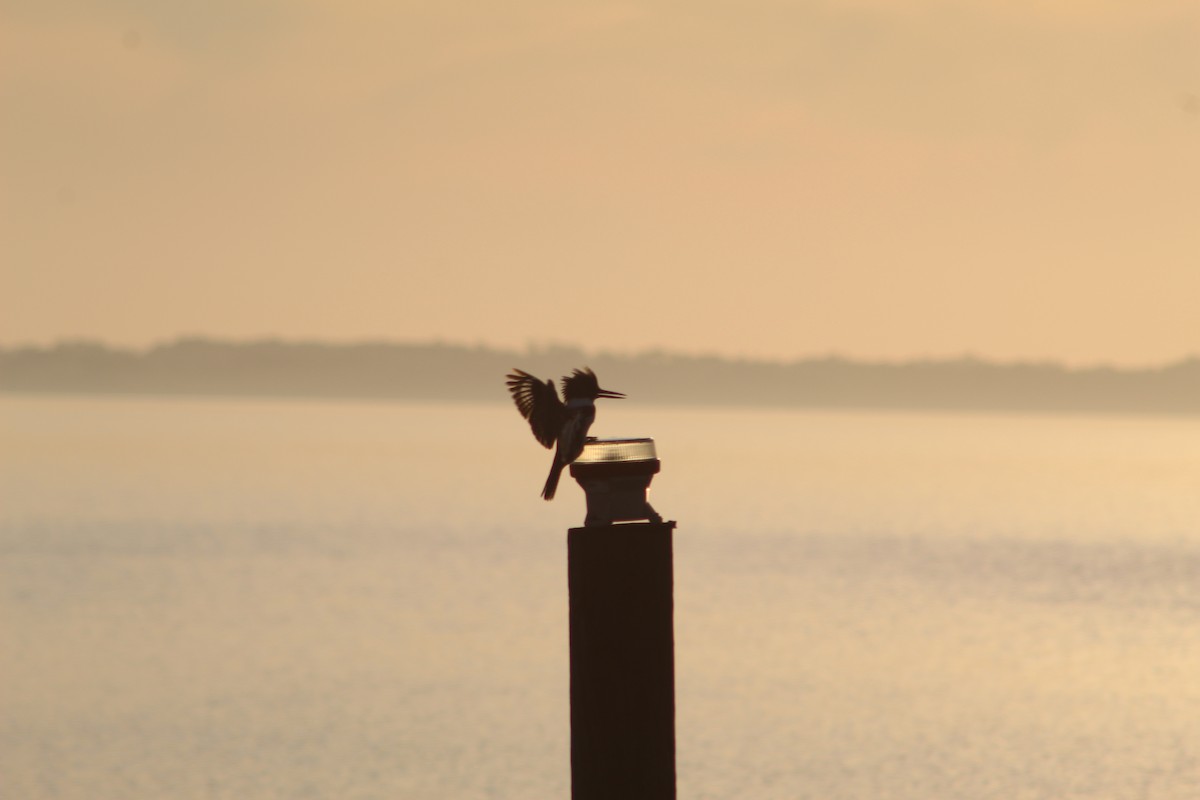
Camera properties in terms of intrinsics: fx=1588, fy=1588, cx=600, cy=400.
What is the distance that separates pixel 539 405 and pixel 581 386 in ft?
0.67

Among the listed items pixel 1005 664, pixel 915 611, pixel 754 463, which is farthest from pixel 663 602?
pixel 754 463

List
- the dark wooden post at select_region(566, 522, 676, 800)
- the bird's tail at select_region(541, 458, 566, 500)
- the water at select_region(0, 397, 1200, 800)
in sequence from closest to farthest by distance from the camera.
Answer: the dark wooden post at select_region(566, 522, 676, 800) < the bird's tail at select_region(541, 458, 566, 500) < the water at select_region(0, 397, 1200, 800)

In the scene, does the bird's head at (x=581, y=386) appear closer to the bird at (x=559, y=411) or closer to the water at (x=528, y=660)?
the bird at (x=559, y=411)

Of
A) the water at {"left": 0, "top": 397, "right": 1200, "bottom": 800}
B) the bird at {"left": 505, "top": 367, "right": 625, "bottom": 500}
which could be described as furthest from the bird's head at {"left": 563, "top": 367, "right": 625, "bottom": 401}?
the water at {"left": 0, "top": 397, "right": 1200, "bottom": 800}

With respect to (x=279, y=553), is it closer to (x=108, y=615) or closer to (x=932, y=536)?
(x=108, y=615)

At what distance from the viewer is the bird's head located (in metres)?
6.96

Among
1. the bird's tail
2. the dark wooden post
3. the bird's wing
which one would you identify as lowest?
the dark wooden post

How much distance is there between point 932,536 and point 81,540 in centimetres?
4554

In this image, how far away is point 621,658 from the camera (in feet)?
20.0

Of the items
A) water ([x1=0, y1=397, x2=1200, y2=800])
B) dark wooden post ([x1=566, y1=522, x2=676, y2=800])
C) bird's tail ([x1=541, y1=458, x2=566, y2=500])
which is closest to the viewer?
dark wooden post ([x1=566, y1=522, x2=676, y2=800])

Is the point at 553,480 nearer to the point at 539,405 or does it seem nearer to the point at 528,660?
the point at 539,405

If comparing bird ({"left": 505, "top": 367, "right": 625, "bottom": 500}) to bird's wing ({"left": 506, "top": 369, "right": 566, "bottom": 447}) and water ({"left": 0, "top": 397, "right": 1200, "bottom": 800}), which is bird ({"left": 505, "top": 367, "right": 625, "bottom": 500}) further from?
water ({"left": 0, "top": 397, "right": 1200, "bottom": 800})

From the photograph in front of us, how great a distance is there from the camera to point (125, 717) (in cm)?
2825

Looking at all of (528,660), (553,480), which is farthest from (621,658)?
(528,660)
